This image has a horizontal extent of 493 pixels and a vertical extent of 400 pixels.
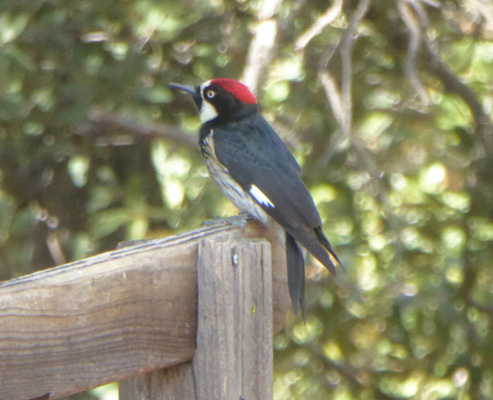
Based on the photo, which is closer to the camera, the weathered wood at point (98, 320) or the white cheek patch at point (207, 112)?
the weathered wood at point (98, 320)

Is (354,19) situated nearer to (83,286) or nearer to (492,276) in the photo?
(492,276)

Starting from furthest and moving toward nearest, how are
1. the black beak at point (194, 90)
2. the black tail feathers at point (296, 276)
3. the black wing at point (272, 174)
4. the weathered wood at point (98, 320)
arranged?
the black beak at point (194, 90) → the black wing at point (272, 174) → the black tail feathers at point (296, 276) → the weathered wood at point (98, 320)

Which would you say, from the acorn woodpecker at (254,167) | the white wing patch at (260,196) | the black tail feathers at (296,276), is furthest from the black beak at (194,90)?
the black tail feathers at (296,276)

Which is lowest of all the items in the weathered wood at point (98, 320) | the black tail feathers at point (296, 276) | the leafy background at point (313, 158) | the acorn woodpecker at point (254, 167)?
the leafy background at point (313, 158)

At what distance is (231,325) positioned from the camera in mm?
1615

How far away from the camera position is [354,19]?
3471mm

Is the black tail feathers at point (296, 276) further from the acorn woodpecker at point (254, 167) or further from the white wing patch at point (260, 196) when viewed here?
the white wing patch at point (260, 196)

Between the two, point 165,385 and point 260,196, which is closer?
point 165,385

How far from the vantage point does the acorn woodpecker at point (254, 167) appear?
292cm

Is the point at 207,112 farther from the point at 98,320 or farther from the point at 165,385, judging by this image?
the point at 98,320

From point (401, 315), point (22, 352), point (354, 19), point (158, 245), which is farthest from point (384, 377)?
point (22, 352)

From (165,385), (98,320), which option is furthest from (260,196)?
(98,320)

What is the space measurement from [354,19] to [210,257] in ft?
6.83

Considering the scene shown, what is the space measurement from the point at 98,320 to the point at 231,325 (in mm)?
273
